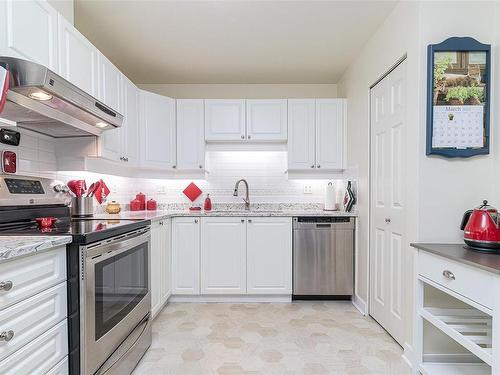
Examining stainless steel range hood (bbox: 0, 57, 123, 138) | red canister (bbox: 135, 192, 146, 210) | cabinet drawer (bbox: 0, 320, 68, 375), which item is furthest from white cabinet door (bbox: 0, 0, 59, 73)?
red canister (bbox: 135, 192, 146, 210)

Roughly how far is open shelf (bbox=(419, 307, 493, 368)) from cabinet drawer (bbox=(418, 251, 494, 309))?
0.20 m

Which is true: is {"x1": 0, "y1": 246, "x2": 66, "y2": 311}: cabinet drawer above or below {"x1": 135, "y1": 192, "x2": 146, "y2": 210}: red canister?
below

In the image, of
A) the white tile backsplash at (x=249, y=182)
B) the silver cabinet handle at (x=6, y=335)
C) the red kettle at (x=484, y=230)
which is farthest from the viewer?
the white tile backsplash at (x=249, y=182)

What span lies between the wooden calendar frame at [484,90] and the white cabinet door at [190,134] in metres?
2.43

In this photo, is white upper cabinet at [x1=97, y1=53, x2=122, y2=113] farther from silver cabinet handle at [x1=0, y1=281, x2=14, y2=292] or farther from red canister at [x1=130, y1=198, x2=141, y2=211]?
silver cabinet handle at [x1=0, y1=281, x2=14, y2=292]

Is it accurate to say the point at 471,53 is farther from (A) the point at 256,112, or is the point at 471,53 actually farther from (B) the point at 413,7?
(A) the point at 256,112

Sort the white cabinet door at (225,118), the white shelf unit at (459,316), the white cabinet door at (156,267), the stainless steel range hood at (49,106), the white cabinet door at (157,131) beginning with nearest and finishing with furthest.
→ 1. the white shelf unit at (459,316)
2. the stainless steel range hood at (49,106)
3. the white cabinet door at (156,267)
4. the white cabinet door at (157,131)
5. the white cabinet door at (225,118)

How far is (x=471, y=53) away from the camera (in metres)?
1.82

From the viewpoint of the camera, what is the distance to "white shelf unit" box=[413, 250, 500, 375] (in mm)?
1222

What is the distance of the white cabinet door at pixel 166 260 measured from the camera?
9.58 ft

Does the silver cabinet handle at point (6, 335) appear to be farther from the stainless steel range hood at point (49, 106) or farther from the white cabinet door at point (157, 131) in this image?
the white cabinet door at point (157, 131)

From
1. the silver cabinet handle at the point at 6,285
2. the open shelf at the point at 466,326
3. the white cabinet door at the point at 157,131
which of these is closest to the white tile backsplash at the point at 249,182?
the white cabinet door at the point at 157,131

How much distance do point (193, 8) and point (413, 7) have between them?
1.58 meters

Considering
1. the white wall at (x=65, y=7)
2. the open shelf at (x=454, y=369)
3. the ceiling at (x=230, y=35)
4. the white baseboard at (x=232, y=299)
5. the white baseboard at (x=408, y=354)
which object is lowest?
the white baseboard at (x=232, y=299)
